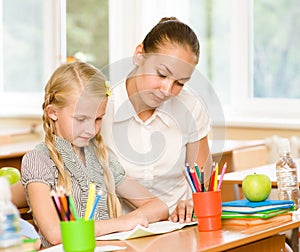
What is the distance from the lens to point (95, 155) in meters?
2.15

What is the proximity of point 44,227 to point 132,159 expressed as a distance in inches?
12.2

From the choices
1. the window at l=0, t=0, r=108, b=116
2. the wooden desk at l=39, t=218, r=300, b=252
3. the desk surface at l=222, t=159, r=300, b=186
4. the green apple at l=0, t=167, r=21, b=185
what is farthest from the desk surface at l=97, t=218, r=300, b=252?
the window at l=0, t=0, r=108, b=116

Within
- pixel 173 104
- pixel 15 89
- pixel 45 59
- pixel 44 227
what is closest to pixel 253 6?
pixel 45 59

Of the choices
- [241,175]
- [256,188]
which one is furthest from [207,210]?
[241,175]

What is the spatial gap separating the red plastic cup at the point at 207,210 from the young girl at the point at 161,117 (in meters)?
0.09

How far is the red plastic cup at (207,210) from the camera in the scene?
1911 millimetres

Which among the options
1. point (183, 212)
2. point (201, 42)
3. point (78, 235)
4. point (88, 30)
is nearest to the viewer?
point (78, 235)

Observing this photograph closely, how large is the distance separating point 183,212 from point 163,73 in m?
0.42

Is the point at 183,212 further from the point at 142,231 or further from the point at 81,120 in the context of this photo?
the point at 81,120

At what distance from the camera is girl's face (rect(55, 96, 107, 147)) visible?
1.96 metres

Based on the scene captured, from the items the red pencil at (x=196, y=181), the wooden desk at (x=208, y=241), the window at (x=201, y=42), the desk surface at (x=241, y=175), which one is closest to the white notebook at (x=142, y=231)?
the wooden desk at (x=208, y=241)

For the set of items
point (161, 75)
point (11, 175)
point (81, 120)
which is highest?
point (161, 75)

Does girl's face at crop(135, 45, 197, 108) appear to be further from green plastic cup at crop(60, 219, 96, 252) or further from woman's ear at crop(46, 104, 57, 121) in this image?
green plastic cup at crop(60, 219, 96, 252)

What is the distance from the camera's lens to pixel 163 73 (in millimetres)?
1845
